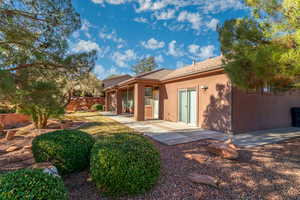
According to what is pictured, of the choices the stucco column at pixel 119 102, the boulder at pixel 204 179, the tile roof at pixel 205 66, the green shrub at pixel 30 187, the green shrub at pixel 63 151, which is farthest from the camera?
the stucco column at pixel 119 102

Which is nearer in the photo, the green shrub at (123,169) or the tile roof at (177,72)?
the green shrub at (123,169)

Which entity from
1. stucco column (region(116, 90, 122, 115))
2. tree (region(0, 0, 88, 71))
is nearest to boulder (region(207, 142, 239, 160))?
tree (region(0, 0, 88, 71))

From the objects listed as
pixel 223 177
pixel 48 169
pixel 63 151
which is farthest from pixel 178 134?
pixel 48 169

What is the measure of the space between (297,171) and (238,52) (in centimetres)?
313

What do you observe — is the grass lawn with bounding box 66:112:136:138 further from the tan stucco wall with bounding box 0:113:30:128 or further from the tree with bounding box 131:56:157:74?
the tree with bounding box 131:56:157:74

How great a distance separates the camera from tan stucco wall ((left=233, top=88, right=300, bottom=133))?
21.5 ft

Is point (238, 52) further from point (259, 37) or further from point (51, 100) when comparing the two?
point (51, 100)

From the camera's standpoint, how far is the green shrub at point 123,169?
2.23 meters

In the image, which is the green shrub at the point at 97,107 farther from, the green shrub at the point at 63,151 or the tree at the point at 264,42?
the tree at the point at 264,42

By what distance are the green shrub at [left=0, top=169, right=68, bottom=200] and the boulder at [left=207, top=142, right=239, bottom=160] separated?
3.69 metres

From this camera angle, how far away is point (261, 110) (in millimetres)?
7457

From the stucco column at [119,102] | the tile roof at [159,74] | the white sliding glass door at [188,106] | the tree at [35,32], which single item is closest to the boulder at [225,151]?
the white sliding glass door at [188,106]

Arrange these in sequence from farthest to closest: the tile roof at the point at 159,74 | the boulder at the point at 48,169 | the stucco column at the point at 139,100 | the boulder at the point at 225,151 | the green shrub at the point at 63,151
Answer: the tile roof at the point at 159,74 < the stucco column at the point at 139,100 < the boulder at the point at 225,151 < the green shrub at the point at 63,151 < the boulder at the point at 48,169

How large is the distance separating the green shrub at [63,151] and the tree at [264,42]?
4.35m
